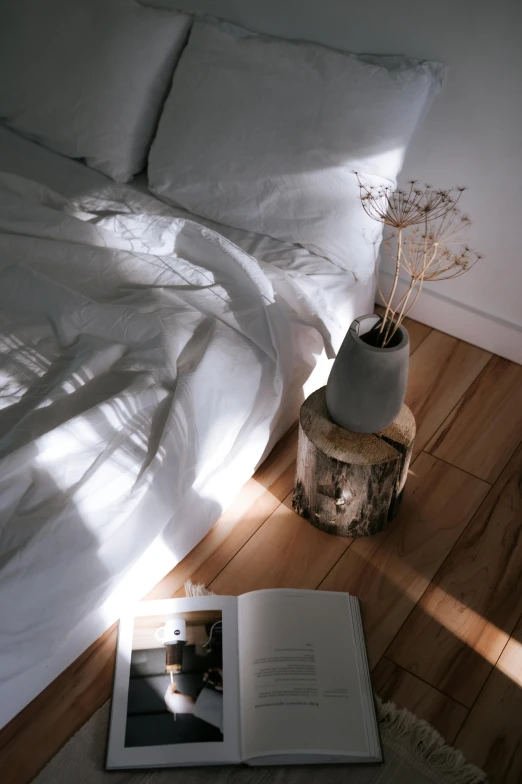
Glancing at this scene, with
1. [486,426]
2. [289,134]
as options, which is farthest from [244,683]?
[289,134]

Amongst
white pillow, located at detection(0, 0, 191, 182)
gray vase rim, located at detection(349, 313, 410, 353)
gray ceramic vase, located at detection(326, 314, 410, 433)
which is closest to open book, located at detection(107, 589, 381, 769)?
gray ceramic vase, located at detection(326, 314, 410, 433)

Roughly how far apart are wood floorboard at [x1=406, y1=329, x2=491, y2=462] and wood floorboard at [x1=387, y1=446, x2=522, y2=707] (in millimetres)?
298

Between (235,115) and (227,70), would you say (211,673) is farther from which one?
(227,70)

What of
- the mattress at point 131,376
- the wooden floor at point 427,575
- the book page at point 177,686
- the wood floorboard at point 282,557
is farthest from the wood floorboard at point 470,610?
the mattress at point 131,376

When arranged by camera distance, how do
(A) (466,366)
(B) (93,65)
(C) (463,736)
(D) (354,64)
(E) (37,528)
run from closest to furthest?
(E) (37,528), (C) (463,736), (D) (354,64), (B) (93,65), (A) (466,366)

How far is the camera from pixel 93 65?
1.93 m

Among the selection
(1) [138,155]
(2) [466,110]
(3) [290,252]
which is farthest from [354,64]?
(1) [138,155]

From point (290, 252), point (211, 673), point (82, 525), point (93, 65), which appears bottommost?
point (211, 673)

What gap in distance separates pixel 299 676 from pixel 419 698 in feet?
0.81

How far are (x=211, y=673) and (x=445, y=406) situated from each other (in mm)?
1016

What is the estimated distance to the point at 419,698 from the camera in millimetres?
1382

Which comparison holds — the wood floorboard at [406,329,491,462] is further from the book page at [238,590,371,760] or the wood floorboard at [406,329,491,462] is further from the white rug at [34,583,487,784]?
the white rug at [34,583,487,784]

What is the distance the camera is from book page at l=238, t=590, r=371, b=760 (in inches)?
49.8

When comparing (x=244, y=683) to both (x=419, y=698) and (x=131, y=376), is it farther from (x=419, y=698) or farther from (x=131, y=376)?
(x=131, y=376)
